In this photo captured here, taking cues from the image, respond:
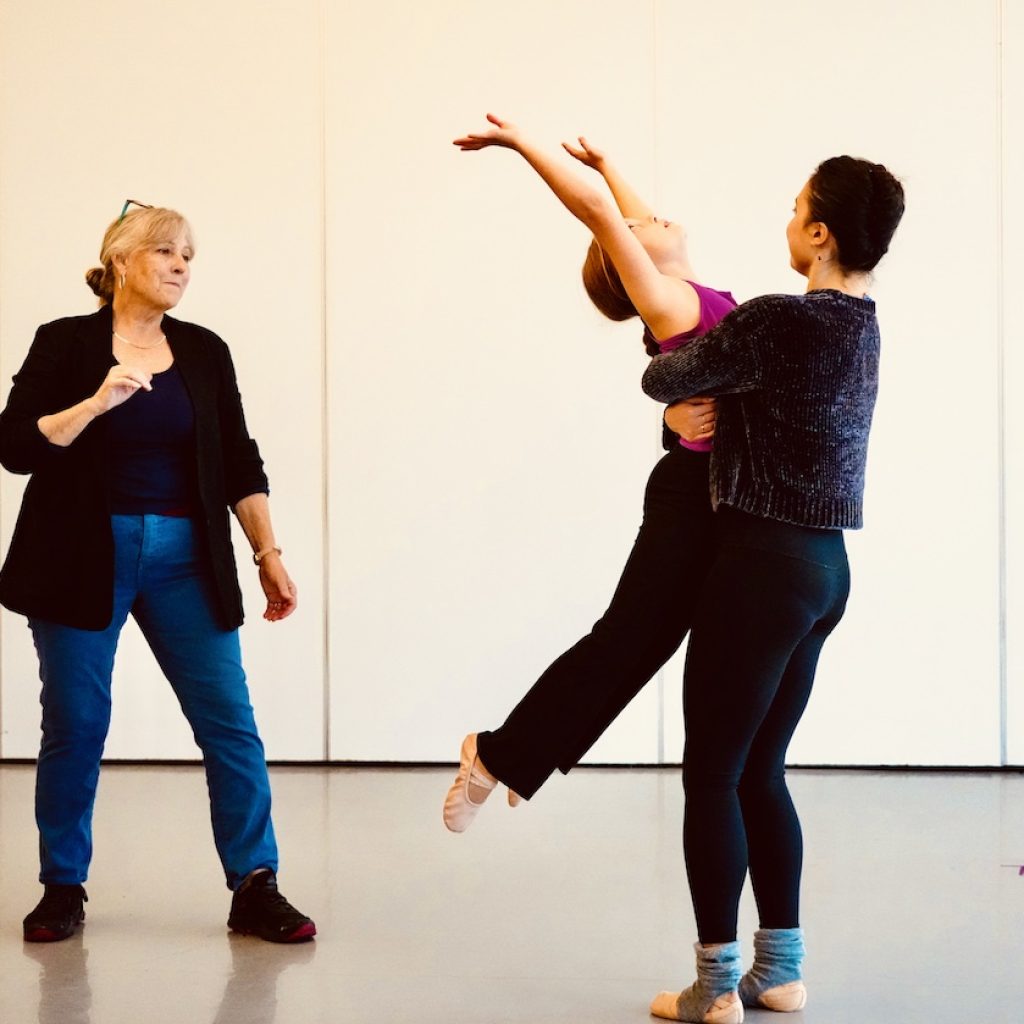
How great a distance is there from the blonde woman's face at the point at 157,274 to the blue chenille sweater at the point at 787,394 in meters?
1.08

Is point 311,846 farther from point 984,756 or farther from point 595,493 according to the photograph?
point 984,756

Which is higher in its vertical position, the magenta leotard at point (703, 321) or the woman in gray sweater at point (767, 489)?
the magenta leotard at point (703, 321)

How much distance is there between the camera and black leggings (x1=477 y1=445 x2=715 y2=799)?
87.1 inches

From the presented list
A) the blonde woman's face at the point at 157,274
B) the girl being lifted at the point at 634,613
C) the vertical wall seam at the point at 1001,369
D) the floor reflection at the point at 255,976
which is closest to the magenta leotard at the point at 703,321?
the girl being lifted at the point at 634,613

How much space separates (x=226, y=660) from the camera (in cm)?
272

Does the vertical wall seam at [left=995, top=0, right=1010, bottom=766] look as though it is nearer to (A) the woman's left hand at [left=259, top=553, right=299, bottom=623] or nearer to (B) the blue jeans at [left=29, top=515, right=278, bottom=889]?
(A) the woman's left hand at [left=259, top=553, right=299, bottom=623]

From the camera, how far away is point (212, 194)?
4.46 m

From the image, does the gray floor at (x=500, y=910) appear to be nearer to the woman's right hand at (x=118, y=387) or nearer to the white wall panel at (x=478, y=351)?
the white wall panel at (x=478, y=351)

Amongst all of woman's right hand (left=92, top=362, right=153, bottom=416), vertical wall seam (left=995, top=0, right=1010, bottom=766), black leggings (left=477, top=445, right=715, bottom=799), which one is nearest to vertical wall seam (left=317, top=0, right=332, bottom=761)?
woman's right hand (left=92, top=362, right=153, bottom=416)

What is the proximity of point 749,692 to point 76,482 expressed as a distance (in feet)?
4.33

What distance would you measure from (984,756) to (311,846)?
214cm

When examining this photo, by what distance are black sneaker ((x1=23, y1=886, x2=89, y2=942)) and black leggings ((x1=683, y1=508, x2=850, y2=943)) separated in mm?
1235

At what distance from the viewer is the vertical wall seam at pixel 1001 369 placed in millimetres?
4281

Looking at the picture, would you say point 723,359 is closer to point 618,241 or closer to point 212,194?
point 618,241
